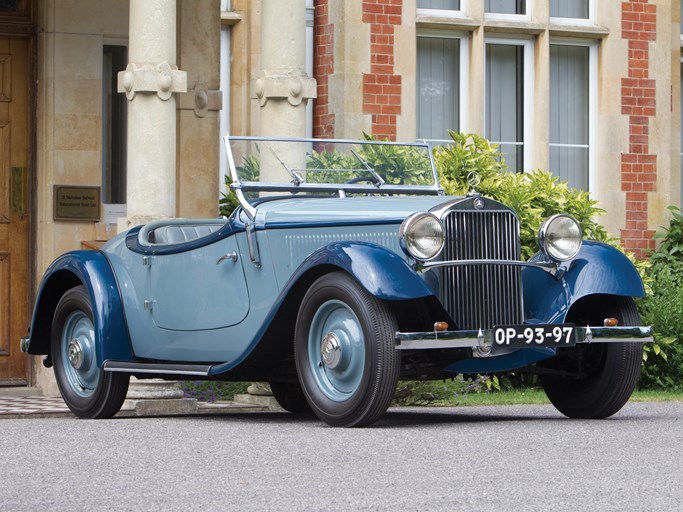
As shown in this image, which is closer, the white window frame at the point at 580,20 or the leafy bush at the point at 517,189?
the leafy bush at the point at 517,189

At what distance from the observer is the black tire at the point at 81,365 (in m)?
8.85

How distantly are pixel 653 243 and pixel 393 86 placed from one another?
3.23 m

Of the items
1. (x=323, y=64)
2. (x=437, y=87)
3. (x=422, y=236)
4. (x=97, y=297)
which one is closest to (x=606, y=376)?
(x=422, y=236)

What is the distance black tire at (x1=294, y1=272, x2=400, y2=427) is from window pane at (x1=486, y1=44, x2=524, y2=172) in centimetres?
830

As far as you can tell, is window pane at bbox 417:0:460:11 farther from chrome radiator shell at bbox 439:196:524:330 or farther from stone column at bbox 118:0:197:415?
chrome radiator shell at bbox 439:196:524:330

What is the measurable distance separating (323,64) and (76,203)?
148 inches

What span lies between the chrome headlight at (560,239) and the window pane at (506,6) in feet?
25.8

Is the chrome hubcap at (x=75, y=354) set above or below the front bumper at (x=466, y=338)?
below

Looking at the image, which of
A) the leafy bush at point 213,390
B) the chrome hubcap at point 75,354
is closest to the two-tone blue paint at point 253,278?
the chrome hubcap at point 75,354

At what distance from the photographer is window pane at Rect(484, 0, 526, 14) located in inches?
608

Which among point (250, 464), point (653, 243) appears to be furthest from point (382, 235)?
point (653, 243)

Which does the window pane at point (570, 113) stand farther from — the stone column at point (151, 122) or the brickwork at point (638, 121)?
the stone column at point (151, 122)

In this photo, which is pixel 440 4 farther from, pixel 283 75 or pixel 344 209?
pixel 344 209

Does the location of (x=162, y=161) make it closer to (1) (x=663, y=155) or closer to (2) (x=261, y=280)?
(2) (x=261, y=280)
